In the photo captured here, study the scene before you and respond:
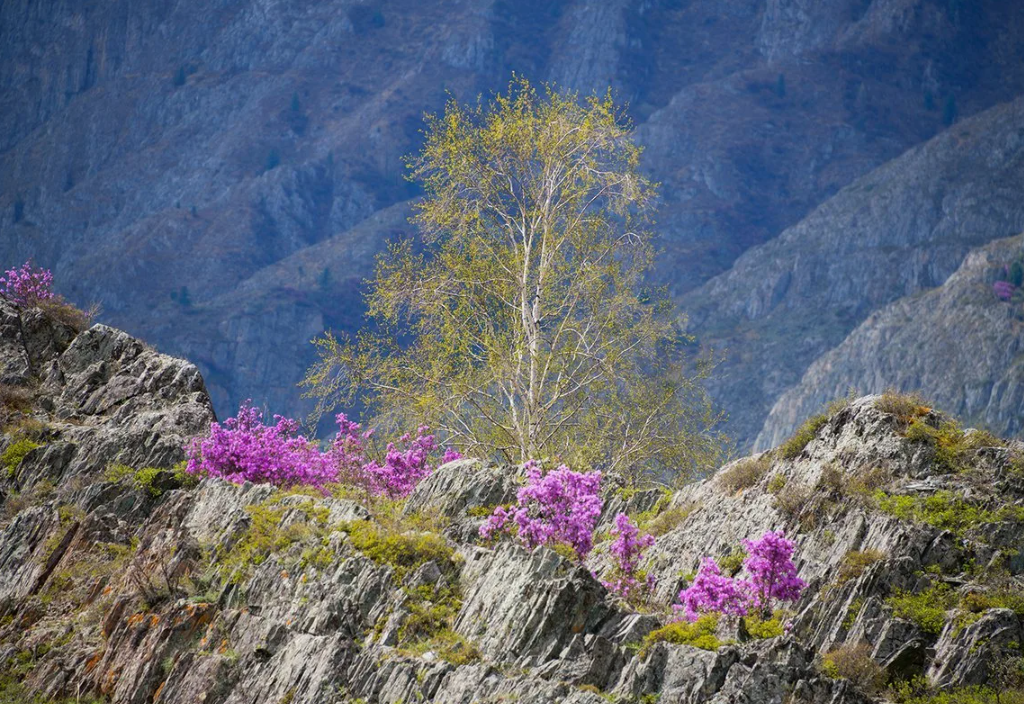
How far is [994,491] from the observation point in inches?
792

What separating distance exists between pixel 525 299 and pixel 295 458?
11.0 meters

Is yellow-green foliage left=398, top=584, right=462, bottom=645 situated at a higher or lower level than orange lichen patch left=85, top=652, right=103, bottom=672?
higher

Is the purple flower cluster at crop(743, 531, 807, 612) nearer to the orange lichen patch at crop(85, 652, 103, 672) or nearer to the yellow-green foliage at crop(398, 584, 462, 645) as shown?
the yellow-green foliage at crop(398, 584, 462, 645)

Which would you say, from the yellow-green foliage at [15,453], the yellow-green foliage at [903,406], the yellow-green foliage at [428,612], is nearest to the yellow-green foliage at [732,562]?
the yellow-green foliage at [903,406]

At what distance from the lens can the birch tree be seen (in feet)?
114

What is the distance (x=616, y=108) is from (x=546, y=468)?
17.7 m

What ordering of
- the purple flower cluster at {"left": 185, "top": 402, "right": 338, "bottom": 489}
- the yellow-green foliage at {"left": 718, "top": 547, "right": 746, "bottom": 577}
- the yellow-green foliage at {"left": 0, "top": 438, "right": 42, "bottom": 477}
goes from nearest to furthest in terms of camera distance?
the yellow-green foliage at {"left": 718, "top": 547, "right": 746, "bottom": 577}
the purple flower cluster at {"left": 185, "top": 402, "right": 338, "bottom": 489}
the yellow-green foliage at {"left": 0, "top": 438, "right": 42, "bottom": 477}

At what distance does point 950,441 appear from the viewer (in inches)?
844

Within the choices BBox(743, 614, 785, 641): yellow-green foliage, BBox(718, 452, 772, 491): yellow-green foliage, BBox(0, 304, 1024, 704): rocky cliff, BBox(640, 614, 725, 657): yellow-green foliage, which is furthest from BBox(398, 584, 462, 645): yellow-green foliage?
BBox(718, 452, 772, 491): yellow-green foliage

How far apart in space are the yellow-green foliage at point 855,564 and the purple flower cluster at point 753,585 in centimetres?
87

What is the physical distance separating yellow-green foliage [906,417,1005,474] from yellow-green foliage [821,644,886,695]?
19.5 ft

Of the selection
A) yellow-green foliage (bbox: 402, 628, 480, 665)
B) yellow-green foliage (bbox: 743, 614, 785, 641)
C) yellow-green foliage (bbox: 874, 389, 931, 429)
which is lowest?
yellow-green foliage (bbox: 402, 628, 480, 665)

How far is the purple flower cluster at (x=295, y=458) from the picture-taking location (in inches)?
1021

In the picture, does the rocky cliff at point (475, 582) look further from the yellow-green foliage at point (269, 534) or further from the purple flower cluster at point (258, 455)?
the purple flower cluster at point (258, 455)
